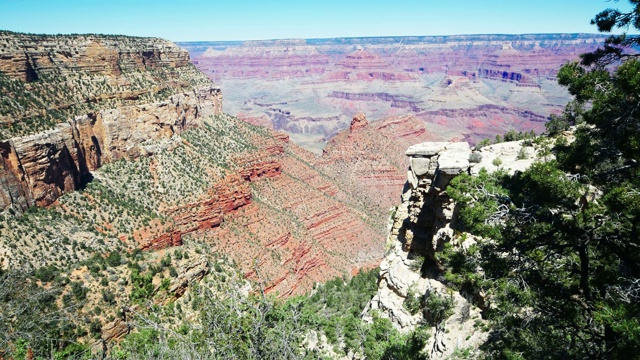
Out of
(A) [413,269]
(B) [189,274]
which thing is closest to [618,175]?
(A) [413,269]

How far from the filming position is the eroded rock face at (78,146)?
3042 centimetres

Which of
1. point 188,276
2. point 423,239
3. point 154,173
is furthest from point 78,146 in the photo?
point 423,239

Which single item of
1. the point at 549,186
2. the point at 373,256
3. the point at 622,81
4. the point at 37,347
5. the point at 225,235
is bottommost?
the point at 373,256

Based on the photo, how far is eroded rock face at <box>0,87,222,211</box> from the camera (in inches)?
1198

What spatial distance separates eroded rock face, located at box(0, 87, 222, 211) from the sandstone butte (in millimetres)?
108

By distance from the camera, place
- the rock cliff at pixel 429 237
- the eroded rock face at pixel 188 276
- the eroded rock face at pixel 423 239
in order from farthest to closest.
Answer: the eroded rock face at pixel 188 276
the eroded rock face at pixel 423 239
the rock cliff at pixel 429 237

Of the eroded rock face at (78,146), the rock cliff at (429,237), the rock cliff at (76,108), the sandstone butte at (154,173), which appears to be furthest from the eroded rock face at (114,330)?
the rock cliff at (76,108)

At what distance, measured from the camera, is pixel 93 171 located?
135 ft

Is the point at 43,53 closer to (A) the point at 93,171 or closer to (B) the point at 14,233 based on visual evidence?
(A) the point at 93,171

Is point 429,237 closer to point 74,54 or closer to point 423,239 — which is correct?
point 423,239

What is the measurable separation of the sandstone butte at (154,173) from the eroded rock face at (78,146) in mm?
108

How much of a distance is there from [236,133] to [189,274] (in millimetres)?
38767

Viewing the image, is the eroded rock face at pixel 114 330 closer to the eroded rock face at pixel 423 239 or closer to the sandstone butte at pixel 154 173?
the sandstone butte at pixel 154 173

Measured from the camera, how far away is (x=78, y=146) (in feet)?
127
